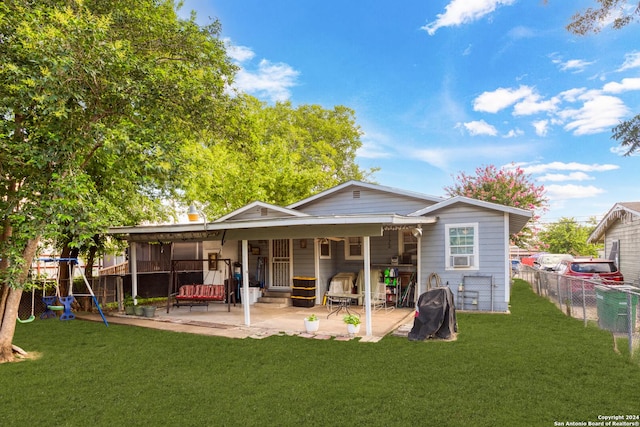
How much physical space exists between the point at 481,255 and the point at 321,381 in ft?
22.0

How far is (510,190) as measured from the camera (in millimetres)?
22984

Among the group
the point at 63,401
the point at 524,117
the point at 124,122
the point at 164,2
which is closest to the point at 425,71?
the point at 524,117

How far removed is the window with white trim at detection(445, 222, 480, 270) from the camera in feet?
34.1

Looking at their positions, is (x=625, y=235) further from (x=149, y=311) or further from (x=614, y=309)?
(x=149, y=311)

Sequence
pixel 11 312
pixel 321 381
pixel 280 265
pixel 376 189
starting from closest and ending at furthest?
pixel 321 381 < pixel 11 312 < pixel 376 189 < pixel 280 265

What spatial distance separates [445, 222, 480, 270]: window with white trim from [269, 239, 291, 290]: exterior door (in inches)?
189

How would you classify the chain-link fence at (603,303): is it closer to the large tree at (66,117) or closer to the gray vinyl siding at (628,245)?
the gray vinyl siding at (628,245)

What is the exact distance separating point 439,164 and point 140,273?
949 inches

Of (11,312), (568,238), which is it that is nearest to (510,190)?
A: (11,312)

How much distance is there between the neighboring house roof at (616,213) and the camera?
13848 millimetres

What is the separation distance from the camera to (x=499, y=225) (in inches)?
400

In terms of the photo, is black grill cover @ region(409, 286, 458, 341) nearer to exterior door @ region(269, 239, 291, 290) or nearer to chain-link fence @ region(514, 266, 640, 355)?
chain-link fence @ region(514, 266, 640, 355)

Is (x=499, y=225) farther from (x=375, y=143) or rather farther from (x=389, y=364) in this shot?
(x=375, y=143)

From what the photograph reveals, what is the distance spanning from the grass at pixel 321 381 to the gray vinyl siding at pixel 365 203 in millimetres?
4899
